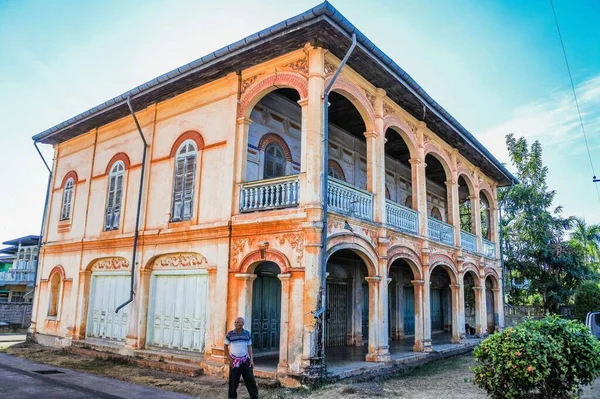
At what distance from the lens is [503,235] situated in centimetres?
2336

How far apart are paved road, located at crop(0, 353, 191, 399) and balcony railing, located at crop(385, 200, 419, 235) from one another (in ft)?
20.3

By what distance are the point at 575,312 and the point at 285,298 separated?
17305mm

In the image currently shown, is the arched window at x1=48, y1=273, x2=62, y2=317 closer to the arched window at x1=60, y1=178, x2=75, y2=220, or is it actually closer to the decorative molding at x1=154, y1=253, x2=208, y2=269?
the arched window at x1=60, y1=178, x2=75, y2=220

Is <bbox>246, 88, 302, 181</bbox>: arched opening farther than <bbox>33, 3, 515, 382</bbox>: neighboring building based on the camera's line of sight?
Yes

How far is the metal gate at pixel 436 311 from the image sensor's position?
20094 mm

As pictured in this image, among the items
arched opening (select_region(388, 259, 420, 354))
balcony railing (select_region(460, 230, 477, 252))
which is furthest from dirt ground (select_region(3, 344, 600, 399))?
balcony railing (select_region(460, 230, 477, 252))

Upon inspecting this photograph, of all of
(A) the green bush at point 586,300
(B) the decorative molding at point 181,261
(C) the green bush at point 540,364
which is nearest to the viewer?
(C) the green bush at point 540,364

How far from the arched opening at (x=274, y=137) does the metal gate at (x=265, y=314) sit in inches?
109

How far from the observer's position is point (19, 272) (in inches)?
922

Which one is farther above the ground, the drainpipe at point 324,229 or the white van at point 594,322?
the drainpipe at point 324,229

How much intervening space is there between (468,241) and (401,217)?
5.35 m

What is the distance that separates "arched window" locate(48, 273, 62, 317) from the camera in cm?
1485

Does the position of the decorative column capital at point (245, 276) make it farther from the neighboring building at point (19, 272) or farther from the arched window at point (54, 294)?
the neighboring building at point (19, 272)

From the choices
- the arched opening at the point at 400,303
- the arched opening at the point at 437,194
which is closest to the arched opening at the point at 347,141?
the arched opening at the point at 437,194
